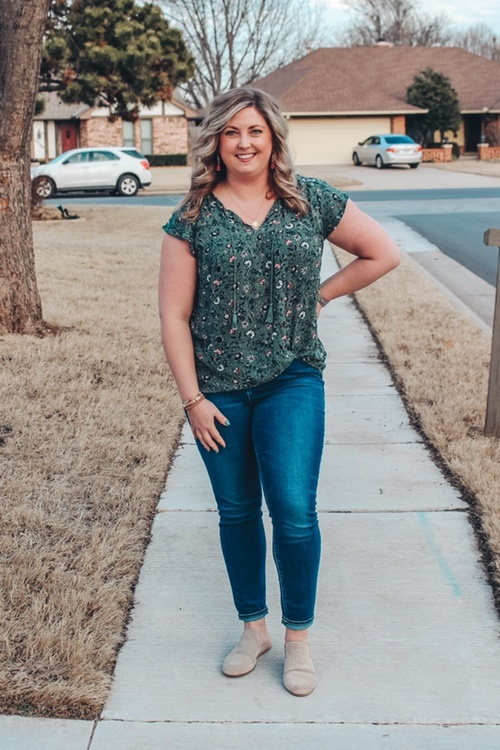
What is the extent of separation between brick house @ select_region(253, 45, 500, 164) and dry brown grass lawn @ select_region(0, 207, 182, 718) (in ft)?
128

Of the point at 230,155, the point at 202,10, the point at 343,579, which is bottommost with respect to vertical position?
the point at 343,579

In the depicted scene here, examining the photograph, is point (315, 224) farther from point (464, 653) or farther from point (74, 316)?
point (74, 316)

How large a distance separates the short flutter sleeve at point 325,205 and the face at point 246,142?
0.61ft

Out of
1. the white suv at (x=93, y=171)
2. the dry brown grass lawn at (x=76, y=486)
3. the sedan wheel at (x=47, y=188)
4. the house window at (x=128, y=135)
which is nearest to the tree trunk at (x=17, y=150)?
the dry brown grass lawn at (x=76, y=486)

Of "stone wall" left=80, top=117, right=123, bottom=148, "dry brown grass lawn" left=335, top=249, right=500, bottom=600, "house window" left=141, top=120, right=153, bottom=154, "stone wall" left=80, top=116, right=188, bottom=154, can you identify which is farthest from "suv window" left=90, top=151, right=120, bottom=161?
"house window" left=141, top=120, right=153, bottom=154

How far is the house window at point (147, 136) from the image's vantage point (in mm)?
48094

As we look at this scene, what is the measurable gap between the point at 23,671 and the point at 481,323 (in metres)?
6.79

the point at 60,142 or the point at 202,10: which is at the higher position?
the point at 202,10

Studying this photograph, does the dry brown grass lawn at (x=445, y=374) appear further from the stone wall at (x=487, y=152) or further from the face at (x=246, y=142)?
the stone wall at (x=487, y=152)

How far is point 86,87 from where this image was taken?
23.3 metres

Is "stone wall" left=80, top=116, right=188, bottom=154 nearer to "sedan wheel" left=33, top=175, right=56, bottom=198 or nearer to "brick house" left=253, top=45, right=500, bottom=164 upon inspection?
"brick house" left=253, top=45, right=500, bottom=164

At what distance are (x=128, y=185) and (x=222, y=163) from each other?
89.3 ft

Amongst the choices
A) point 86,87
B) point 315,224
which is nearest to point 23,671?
point 315,224

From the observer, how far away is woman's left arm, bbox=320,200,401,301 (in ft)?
10.1
